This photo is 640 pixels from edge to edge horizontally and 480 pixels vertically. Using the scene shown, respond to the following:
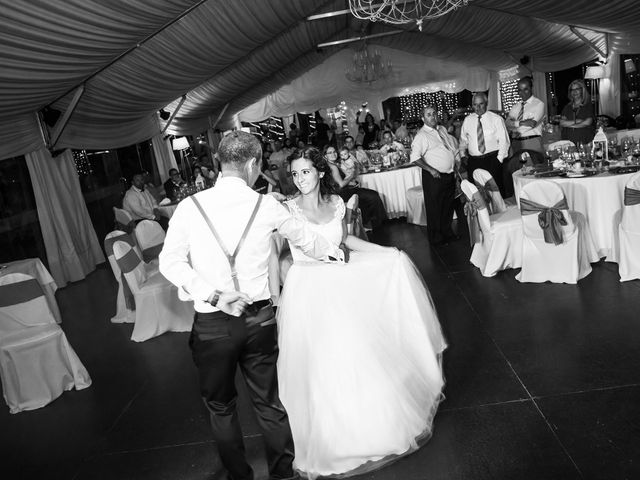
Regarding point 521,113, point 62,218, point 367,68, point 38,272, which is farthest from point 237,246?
point 367,68

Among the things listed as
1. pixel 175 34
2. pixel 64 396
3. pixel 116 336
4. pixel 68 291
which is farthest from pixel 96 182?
pixel 64 396

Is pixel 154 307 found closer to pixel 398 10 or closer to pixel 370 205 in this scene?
pixel 398 10

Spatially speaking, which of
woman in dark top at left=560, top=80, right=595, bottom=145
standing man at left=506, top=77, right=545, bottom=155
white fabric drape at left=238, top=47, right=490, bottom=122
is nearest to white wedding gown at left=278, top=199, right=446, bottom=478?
woman in dark top at left=560, top=80, right=595, bottom=145

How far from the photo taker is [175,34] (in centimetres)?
698

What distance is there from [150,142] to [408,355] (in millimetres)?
10490

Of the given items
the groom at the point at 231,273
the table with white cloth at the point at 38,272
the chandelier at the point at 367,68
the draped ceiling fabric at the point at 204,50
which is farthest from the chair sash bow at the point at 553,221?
the chandelier at the point at 367,68

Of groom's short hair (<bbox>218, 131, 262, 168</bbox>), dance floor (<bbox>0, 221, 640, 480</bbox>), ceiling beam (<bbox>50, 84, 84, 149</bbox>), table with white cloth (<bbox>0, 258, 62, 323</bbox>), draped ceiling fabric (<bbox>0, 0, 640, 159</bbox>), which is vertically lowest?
dance floor (<bbox>0, 221, 640, 480</bbox>)

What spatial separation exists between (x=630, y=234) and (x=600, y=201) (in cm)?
57

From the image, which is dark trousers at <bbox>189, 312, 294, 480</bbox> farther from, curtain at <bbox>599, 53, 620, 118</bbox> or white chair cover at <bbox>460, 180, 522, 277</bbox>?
curtain at <bbox>599, 53, 620, 118</bbox>

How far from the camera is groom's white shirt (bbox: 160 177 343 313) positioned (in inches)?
80.2

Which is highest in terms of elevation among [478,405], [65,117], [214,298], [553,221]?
[65,117]

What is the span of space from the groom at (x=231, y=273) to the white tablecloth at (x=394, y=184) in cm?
587

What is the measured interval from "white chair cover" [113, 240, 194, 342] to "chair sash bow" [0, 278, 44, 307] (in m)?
0.89

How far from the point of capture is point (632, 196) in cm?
416
